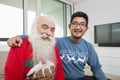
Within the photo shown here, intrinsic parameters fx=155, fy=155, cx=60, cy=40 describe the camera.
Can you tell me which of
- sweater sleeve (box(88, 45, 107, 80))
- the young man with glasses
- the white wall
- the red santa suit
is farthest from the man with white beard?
the white wall

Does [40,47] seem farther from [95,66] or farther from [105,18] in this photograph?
[105,18]

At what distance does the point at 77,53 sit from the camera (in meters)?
1.78

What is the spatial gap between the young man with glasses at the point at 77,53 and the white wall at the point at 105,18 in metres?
2.33

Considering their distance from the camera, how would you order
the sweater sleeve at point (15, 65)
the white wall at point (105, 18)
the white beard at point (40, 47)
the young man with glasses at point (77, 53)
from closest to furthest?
the sweater sleeve at point (15, 65) < the white beard at point (40, 47) < the young man with glasses at point (77, 53) < the white wall at point (105, 18)

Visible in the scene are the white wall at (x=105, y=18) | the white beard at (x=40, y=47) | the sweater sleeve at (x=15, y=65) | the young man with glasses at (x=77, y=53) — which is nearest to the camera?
the sweater sleeve at (x=15, y=65)

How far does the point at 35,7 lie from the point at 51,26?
8.26 feet

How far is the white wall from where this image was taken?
157 inches

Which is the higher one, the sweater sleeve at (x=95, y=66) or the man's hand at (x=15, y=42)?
the man's hand at (x=15, y=42)

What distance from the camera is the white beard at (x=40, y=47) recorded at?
1466mm

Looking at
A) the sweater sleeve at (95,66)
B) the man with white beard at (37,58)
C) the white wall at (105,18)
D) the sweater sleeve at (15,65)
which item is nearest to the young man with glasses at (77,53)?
the sweater sleeve at (95,66)

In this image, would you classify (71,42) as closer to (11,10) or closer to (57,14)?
(11,10)

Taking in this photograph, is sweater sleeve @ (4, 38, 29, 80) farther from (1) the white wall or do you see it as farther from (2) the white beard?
(1) the white wall

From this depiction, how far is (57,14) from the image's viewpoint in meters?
4.96

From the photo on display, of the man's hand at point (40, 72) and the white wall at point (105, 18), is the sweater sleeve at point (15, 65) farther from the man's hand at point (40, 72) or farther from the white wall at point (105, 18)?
the white wall at point (105, 18)
